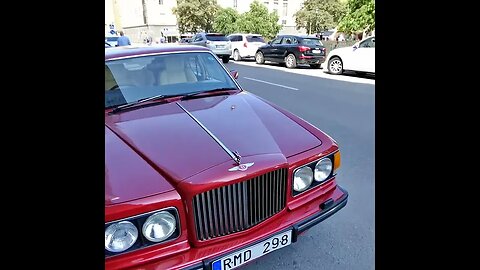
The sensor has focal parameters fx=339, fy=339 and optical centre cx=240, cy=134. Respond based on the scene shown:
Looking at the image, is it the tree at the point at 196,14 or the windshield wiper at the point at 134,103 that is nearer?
the windshield wiper at the point at 134,103

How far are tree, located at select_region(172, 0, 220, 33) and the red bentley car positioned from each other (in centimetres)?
4349

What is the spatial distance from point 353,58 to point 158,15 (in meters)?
46.7

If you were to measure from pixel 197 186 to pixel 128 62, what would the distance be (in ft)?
6.05

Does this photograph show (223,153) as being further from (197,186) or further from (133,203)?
(133,203)

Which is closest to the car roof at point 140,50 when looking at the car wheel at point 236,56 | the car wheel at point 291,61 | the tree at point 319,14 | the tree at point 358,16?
the car wheel at point 291,61

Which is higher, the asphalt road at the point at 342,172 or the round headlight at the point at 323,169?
the round headlight at the point at 323,169

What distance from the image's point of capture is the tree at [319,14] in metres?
51.7

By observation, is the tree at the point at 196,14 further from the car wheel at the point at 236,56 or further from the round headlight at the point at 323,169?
the round headlight at the point at 323,169

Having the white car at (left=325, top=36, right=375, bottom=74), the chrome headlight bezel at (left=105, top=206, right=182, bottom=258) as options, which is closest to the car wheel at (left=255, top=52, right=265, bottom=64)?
the white car at (left=325, top=36, right=375, bottom=74)

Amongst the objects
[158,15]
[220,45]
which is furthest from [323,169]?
[158,15]

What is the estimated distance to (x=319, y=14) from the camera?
169 feet

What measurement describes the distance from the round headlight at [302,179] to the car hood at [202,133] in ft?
0.46

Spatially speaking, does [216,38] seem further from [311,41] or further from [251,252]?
[251,252]
